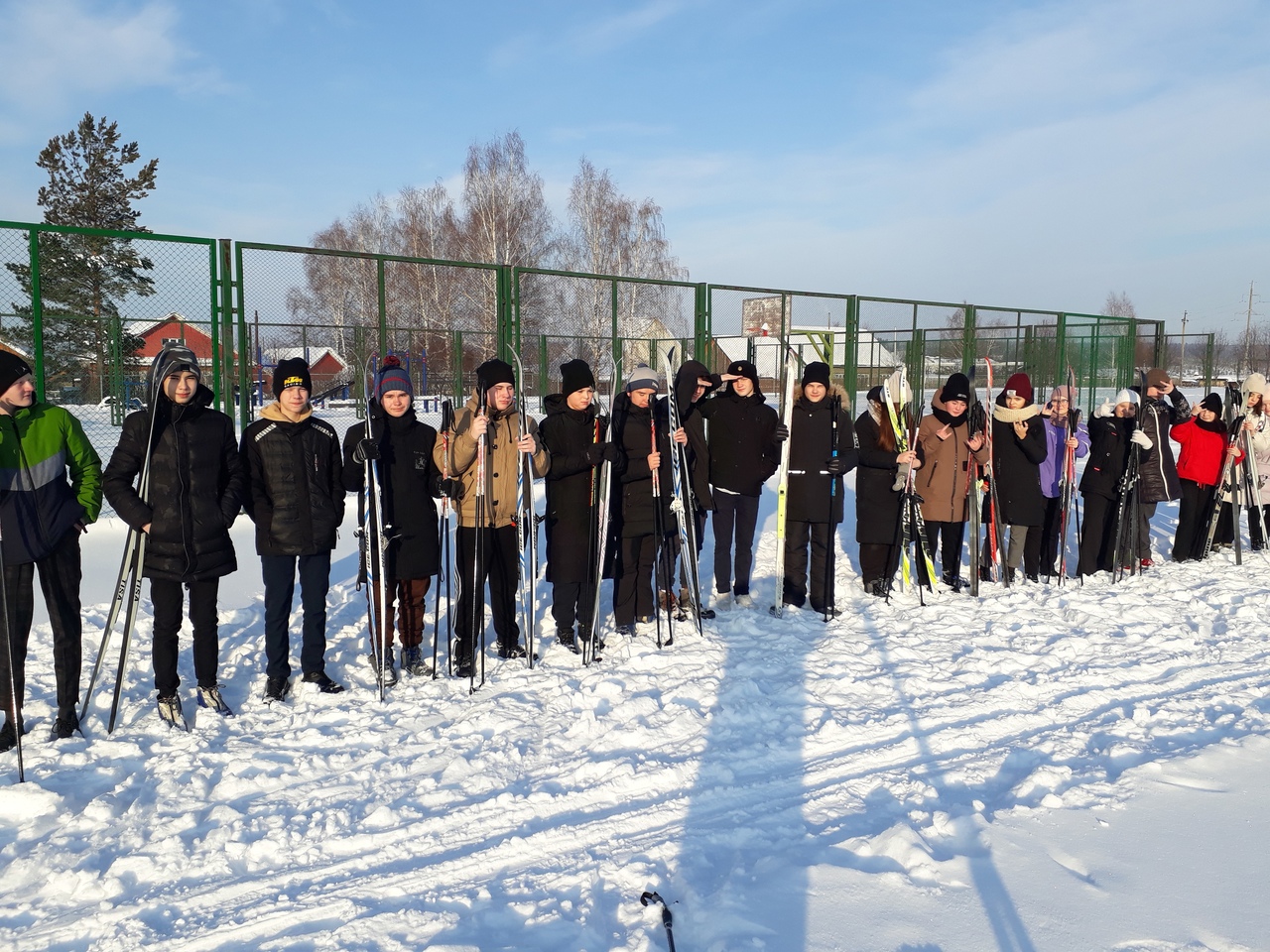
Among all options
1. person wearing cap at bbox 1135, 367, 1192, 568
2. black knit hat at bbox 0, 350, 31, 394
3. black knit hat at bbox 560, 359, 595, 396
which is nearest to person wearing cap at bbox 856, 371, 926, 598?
black knit hat at bbox 560, 359, 595, 396

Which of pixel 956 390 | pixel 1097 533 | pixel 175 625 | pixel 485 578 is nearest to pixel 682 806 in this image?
pixel 485 578

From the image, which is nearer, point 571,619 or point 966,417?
point 571,619

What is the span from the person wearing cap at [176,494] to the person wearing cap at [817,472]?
3595 mm

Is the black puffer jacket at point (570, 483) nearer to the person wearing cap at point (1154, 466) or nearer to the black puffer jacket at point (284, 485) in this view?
the black puffer jacket at point (284, 485)

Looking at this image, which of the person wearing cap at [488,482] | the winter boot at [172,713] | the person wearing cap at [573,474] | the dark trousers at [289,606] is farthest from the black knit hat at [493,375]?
the winter boot at [172,713]

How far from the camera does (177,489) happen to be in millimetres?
3834

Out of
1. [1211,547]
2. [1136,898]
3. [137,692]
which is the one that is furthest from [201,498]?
[1211,547]

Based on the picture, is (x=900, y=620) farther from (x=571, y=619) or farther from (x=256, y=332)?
(x=256, y=332)

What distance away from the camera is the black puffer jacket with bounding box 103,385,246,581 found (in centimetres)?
378

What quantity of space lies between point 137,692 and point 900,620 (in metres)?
4.61

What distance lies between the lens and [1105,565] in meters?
7.20

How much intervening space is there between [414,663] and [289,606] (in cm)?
78

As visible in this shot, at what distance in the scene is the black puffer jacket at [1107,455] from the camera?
6.95 m

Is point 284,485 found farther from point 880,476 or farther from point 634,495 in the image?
point 880,476
